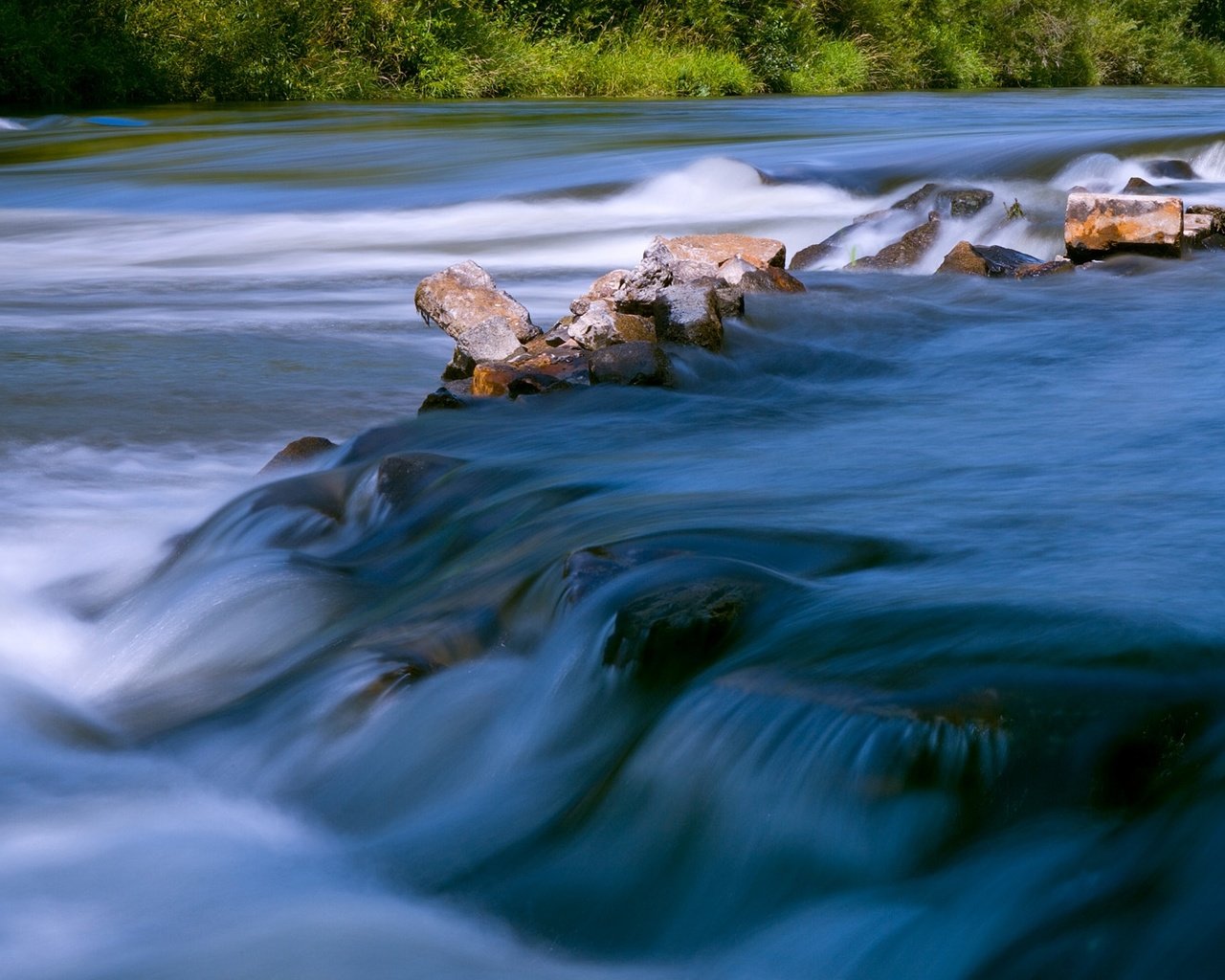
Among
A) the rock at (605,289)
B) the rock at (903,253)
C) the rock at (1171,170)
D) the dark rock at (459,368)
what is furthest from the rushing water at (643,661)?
the rock at (1171,170)

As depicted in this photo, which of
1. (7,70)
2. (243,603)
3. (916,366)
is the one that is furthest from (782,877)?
(7,70)

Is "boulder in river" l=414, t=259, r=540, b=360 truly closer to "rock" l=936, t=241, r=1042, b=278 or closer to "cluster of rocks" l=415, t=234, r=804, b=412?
"cluster of rocks" l=415, t=234, r=804, b=412

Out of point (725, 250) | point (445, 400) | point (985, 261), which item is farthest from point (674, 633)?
point (985, 261)

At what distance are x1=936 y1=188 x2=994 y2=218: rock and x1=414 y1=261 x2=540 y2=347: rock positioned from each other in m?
3.59

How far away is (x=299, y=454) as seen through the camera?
191 inches

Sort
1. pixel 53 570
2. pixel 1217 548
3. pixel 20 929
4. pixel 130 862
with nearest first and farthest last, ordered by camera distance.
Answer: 1. pixel 20 929
2. pixel 130 862
3. pixel 1217 548
4. pixel 53 570

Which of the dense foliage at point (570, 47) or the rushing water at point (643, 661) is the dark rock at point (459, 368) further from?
the dense foliage at point (570, 47)

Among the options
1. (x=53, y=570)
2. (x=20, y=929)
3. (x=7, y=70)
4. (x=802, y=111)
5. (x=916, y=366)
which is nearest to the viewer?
(x=20, y=929)

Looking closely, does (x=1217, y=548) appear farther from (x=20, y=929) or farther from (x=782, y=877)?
(x=20, y=929)

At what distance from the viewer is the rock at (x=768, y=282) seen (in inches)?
262

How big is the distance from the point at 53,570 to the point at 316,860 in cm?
181

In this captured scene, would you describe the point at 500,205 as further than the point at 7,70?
No

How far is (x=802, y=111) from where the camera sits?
18656 millimetres

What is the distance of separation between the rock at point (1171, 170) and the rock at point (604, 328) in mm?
6038
